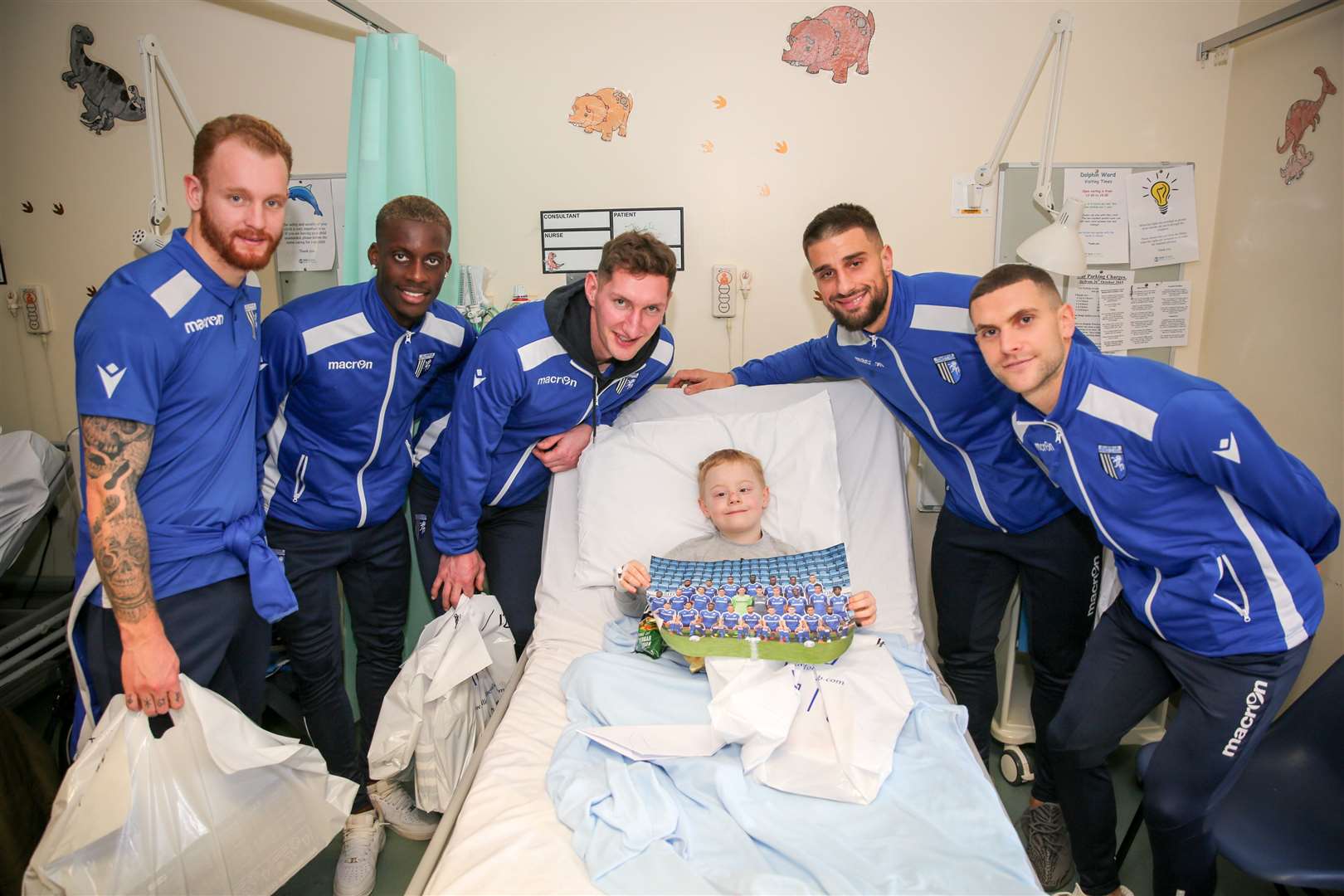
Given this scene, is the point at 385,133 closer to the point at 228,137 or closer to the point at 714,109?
the point at 228,137

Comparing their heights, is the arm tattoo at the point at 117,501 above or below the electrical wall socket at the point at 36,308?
below

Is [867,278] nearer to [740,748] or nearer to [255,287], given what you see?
[740,748]

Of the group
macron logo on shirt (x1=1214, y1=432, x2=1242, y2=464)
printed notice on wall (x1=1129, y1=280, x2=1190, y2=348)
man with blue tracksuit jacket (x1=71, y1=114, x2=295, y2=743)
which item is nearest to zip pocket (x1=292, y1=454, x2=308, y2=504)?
man with blue tracksuit jacket (x1=71, y1=114, x2=295, y2=743)

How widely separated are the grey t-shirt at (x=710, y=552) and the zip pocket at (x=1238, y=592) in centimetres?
91

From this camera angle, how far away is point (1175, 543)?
1451mm

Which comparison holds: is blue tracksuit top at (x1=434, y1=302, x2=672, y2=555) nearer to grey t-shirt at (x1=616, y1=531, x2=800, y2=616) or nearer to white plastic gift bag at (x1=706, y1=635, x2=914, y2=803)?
grey t-shirt at (x1=616, y1=531, x2=800, y2=616)

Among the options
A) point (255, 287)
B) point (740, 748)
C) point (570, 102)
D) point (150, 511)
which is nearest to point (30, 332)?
point (255, 287)

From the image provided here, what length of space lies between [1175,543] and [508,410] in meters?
1.54

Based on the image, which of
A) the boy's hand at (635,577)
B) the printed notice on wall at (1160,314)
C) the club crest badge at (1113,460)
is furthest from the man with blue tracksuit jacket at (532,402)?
the printed notice on wall at (1160,314)

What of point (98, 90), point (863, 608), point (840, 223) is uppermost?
point (98, 90)

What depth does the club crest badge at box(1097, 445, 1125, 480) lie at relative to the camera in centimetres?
146

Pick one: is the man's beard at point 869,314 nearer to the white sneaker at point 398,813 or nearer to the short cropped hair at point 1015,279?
the short cropped hair at point 1015,279

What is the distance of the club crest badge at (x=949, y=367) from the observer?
6.09 feet

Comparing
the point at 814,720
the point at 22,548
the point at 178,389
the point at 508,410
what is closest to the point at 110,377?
the point at 178,389
